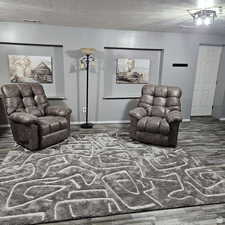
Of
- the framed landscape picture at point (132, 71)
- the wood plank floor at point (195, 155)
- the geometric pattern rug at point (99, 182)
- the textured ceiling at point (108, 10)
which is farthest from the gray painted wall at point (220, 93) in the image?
the geometric pattern rug at point (99, 182)

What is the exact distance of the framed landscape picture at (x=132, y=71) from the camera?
15.3 ft

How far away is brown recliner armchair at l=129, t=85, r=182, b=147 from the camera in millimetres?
3389

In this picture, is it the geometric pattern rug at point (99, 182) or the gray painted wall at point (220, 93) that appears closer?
the geometric pattern rug at point (99, 182)

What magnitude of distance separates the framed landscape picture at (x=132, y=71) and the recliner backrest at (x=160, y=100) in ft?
2.28

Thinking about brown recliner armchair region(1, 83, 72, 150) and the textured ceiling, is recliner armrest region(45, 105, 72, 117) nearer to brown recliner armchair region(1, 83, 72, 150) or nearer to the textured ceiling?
brown recliner armchair region(1, 83, 72, 150)

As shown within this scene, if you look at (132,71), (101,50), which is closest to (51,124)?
(101,50)

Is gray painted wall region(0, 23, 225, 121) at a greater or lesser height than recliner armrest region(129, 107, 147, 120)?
greater

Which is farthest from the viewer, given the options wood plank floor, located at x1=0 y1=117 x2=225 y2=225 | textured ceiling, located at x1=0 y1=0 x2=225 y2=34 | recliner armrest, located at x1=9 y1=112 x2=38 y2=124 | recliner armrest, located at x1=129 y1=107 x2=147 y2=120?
recliner armrest, located at x1=129 y1=107 x2=147 y2=120

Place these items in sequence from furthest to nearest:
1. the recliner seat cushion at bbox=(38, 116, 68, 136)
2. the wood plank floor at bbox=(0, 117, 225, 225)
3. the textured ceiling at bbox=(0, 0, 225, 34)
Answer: the recliner seat cushion at bbox=(38, 116, 68, 136)
the textured ceiling at bbox=(0, 0, 225, 34)
the wood plank floor at bbox=(0, 117, 225, 225)

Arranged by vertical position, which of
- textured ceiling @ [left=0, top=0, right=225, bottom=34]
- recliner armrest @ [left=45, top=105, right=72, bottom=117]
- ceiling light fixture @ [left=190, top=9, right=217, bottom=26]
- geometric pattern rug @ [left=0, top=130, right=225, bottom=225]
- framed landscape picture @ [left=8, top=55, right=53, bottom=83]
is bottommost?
geometric pattern rug @ [left=0, top=130, right=225, bottom=225]

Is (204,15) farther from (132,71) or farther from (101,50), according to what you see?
(101,50)

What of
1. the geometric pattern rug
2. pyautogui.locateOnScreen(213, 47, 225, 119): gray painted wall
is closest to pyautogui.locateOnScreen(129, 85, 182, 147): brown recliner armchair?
the geometric pattern rug

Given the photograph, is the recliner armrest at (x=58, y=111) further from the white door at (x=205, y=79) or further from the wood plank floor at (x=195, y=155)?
the white door at (x=205, y=79)

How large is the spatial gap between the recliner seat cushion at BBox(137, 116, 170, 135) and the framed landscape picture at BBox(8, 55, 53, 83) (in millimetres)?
2418
